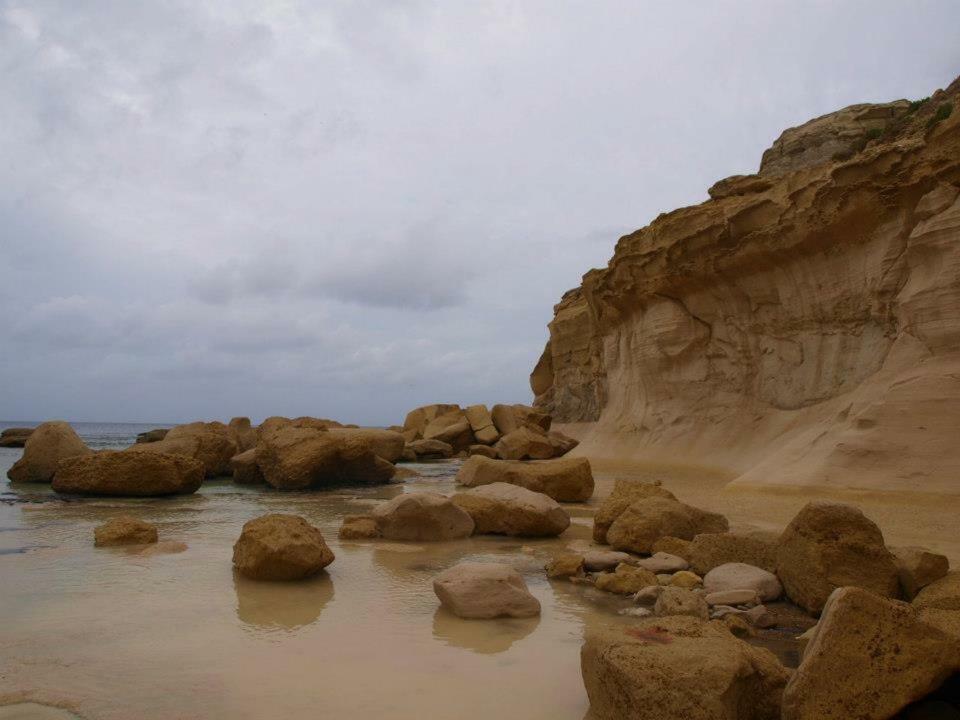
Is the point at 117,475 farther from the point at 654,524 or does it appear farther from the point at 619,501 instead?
the point at 654,524

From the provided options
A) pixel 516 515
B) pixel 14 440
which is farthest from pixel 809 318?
pixel 14 440

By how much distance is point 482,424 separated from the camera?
96.5ft

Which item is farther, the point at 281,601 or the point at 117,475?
the point at 117,475

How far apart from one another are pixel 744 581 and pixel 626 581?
0.84 m

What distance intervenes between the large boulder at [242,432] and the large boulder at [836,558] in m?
18.8

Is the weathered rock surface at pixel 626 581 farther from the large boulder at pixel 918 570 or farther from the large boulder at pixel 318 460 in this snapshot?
the large boulder at pixel 318 460

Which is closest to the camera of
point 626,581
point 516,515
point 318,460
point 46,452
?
point 626,581

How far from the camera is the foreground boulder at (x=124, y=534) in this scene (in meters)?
6.93

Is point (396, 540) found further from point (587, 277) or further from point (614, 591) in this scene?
point (587, 277)

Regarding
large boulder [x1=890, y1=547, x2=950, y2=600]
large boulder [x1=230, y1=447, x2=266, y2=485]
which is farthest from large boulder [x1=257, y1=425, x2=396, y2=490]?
large boulder [x1=890, y1=547, x2=950, y2=600]

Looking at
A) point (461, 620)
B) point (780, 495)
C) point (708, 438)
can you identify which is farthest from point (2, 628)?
point (708, 438)

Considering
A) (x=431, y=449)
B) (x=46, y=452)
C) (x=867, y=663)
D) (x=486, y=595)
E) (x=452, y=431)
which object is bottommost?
(x=431, y=449)

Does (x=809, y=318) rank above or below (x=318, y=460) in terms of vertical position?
above

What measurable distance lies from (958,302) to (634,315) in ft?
33.8
